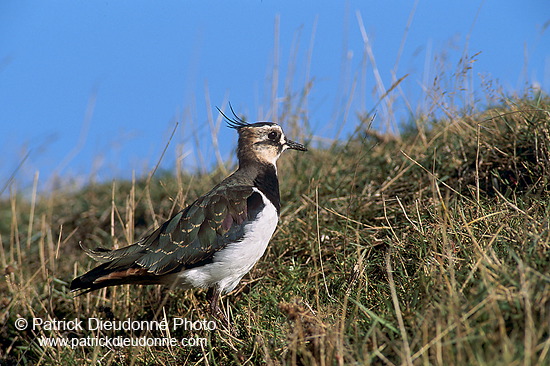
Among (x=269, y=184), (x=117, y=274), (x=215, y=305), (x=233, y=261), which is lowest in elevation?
(x=215, y=305)

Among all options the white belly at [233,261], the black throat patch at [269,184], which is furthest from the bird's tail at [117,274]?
the black throat patch at [269,184]

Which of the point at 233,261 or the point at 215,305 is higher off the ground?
the point at 233,261

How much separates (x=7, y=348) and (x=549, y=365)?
175 inches

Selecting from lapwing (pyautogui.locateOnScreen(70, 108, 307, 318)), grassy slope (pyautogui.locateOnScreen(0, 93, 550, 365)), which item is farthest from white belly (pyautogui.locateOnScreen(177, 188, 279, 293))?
grassy slope (pyautogui.locateOnScreen(0, 93, 550, 365))

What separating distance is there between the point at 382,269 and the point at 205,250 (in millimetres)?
1285

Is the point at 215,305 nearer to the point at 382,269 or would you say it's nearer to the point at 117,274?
the point at 117,274

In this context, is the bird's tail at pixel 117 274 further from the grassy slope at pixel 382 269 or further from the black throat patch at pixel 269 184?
the black throat patch at pixel 269 184

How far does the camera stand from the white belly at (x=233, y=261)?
Answer: 4211 millimetres

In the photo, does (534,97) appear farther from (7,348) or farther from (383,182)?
(7,348)

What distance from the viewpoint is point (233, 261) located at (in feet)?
13.8

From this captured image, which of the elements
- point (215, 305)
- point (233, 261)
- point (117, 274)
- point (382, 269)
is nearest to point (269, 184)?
point (233, 261)

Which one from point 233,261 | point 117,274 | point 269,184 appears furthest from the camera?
point 269,184

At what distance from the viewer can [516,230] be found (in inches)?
139

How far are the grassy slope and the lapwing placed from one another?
335mm
